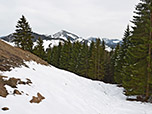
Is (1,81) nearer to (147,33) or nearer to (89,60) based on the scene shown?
(147,33)

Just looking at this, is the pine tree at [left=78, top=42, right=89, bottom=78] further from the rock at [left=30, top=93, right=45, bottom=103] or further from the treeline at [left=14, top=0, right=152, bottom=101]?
the rock at [left=30, top=93, right=45, bottom=103]

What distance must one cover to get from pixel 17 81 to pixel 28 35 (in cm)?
2053

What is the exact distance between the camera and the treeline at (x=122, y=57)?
12.3m

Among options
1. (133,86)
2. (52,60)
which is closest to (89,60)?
(52,60)

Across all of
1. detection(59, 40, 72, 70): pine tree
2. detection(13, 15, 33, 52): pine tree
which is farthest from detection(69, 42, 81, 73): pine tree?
detection(13, 15, 33, 52): pine tree

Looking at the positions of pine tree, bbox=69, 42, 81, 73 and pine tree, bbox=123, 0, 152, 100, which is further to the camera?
pine tree, bbox=69, 42, 81, 73

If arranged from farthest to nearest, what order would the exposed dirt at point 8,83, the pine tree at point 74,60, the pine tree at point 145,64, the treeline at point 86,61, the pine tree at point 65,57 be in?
Result: 1. the pine tree at point 65,57
2. the pine tree at point 74,60
3. the treeline at point 86,61
4. the pine tree at point 145,64
5. the exposed dirt at point 8,83

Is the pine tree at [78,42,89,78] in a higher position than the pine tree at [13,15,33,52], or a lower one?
lower

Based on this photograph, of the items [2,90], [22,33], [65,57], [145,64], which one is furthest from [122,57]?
[2,90]

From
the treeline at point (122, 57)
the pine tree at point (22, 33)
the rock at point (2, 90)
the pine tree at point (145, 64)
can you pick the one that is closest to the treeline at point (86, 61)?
the treeline at point (122, 57)

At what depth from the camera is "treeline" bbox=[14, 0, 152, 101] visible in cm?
1229

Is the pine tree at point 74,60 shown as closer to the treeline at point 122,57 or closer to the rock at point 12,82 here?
the treeline at point 122,57

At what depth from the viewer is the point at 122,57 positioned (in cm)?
2347

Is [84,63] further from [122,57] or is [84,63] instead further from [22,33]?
[22,33]
